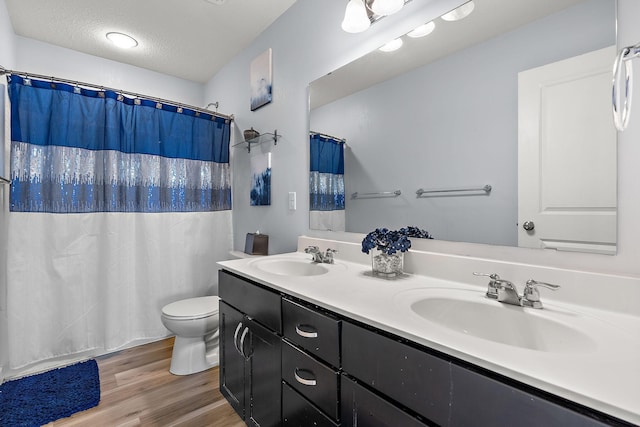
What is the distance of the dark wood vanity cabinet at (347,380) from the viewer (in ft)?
1.89

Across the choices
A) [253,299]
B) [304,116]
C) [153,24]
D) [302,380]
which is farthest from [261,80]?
[302,380]

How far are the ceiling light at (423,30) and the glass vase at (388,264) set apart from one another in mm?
967

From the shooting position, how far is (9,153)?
1908 millimetres

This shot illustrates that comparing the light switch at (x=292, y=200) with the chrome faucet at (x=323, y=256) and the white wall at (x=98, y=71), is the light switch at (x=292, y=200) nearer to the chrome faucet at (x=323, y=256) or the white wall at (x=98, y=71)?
the chrome faucet at (x=323, y=256)

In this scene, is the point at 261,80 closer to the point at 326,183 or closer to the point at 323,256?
the point at 326,183

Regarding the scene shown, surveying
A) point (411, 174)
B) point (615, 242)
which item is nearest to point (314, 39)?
point (411, 174)

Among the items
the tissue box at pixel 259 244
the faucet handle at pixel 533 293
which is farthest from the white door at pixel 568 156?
the tissue box at pixel 259 244

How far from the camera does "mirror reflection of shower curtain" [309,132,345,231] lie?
Result: 174cm

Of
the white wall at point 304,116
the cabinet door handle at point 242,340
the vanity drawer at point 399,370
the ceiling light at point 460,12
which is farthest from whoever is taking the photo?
the cabinet door handle at point 242,340

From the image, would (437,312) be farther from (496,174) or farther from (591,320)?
(496,174)

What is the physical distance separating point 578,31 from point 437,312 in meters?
1.00

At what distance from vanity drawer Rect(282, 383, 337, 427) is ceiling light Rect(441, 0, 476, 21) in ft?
5.10

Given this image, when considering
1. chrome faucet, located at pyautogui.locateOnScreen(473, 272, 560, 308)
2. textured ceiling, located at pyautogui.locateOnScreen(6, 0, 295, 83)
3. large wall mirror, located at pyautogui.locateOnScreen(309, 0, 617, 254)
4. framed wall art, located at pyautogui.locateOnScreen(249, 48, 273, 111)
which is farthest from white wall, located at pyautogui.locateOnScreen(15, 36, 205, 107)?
chrome faucet, located at pyautogui.locateOnScreen(473, 272, 560, 308)

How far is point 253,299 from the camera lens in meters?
1.36
